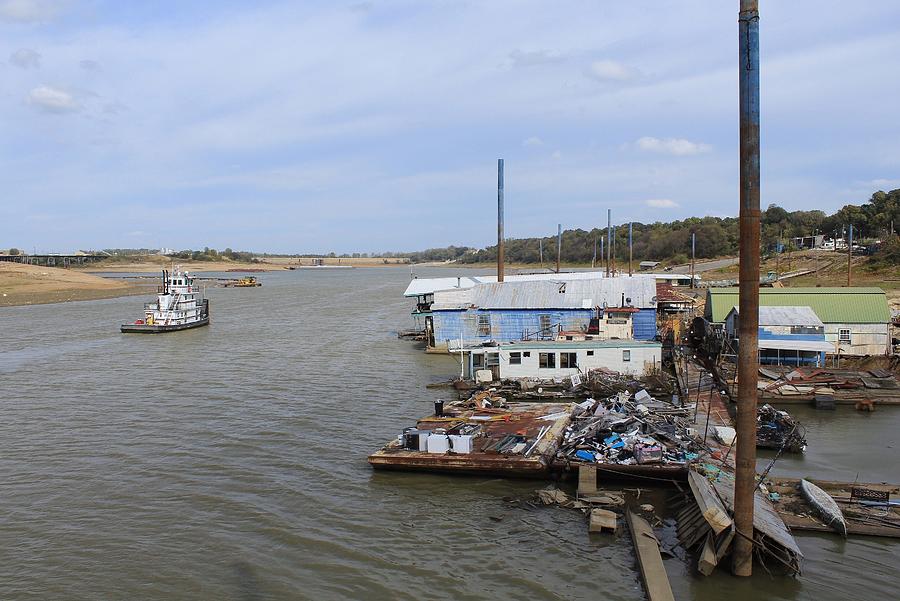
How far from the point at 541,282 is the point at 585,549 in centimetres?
2552

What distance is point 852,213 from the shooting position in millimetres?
92250

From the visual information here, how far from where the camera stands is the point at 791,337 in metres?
31.7

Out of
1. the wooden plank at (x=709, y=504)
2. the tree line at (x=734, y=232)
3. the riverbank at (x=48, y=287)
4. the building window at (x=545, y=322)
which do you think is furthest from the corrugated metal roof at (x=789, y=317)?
the riverbank at (x=48, y=287)

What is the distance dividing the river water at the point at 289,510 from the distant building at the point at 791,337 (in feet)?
20.4

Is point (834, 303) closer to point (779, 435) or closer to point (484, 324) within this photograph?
point (779, 435)

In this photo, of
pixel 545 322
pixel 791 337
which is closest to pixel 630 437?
pixel 791 337

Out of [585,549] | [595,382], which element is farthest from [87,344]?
[585,549]

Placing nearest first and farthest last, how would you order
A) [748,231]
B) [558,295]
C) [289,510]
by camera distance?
[748,231]
[289,510]
[558,295]

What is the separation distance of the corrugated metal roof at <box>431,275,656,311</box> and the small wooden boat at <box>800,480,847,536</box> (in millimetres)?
20030

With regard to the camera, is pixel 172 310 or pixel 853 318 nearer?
pixel 853 318

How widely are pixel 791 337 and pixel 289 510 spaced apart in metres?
25.2

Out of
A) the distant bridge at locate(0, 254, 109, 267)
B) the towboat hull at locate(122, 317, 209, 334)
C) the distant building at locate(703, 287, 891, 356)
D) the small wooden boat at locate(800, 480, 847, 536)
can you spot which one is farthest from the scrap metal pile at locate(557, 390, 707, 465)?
the distant bridge at locate(0, 254, 109, 267)

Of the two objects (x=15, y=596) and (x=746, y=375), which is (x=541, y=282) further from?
(x=15, y=596)

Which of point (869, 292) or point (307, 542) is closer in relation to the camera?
point (307, 542)
